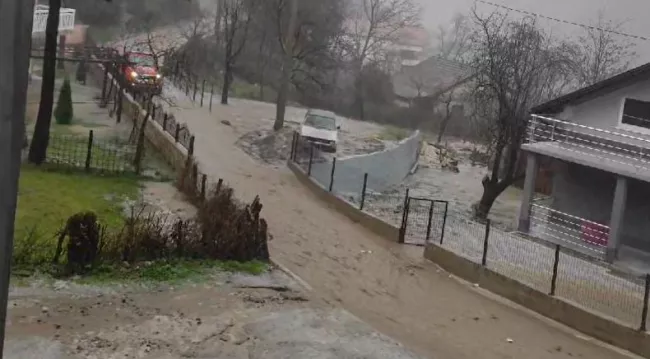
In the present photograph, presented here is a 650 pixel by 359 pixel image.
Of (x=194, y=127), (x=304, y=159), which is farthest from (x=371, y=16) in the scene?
(x=304, y=159)

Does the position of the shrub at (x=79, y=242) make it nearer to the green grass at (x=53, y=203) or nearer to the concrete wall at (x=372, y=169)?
the green grass at (x=53, y=203)

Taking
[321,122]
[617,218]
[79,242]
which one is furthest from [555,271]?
[321,122]

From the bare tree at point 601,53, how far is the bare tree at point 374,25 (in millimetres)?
20270

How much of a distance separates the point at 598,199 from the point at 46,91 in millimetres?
15125

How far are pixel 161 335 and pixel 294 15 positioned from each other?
27351 mm

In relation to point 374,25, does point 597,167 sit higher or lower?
lower

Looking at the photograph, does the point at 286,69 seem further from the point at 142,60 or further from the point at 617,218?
the point at 617,218

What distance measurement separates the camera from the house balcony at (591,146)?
19141 mm

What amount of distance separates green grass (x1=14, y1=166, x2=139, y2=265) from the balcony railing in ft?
38.3

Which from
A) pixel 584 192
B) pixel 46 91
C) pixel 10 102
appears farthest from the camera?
pixel 584 192

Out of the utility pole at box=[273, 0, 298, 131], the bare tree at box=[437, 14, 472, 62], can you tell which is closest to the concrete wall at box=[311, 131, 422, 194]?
the utility pole at box=[273, 0, 298, 131]

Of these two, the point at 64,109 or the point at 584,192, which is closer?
the point at 584,192

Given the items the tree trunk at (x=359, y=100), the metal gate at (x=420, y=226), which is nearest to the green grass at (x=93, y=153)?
the metal gate at (x=420, y=226)

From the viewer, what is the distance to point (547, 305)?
498 inches
